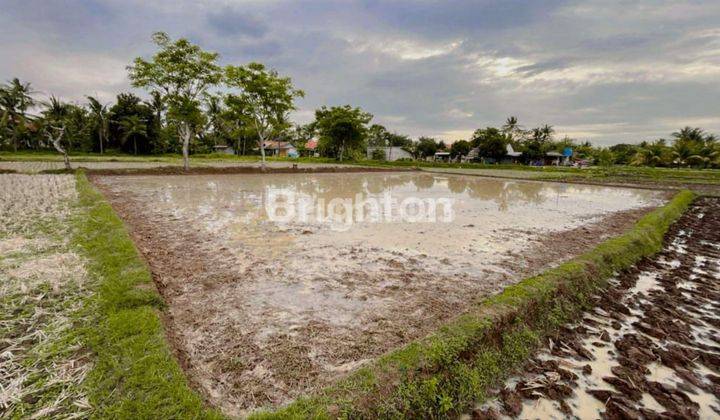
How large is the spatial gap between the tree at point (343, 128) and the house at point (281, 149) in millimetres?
24356

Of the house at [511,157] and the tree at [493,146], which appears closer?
the tree at [493,146]

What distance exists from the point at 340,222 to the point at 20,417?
6421 mm

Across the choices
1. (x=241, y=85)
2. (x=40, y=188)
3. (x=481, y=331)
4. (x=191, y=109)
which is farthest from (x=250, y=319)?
(x=241, y=85)

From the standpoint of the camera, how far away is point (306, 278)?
175 inches

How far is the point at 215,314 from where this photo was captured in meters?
3.36

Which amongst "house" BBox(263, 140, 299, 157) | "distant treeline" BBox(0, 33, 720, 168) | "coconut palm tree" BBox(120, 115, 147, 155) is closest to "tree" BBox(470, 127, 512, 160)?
"distant treeline" BBox(0, 33, 720, 168)

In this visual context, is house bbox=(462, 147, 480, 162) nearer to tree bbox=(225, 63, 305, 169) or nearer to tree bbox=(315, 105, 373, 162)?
tree bbox=(315, 105, 373, 162)

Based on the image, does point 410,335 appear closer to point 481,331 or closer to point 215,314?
point 481,331

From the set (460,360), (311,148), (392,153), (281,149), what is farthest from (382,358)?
(281,149)

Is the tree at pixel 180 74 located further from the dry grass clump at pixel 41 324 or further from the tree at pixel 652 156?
the tree at pixel 652 156

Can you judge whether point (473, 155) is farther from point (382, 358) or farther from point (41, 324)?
point (41, 324)

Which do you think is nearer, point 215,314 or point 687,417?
point 687,417

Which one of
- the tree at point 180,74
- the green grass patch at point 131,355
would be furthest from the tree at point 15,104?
the green grass patch at point 131,355

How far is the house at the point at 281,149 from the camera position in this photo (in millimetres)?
64438
